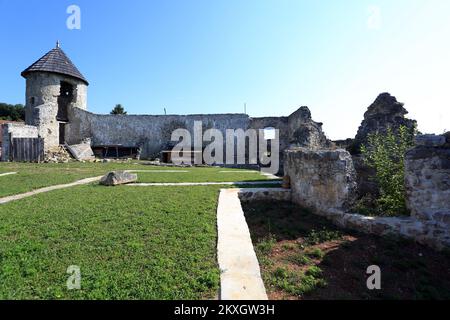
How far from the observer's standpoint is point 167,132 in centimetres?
2786

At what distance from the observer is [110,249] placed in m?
3.96

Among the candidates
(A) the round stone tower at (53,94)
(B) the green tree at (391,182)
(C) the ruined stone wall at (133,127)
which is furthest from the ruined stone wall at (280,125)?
(A) the round stone tower at (53,94)

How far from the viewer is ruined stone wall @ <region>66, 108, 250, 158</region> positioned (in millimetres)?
27250

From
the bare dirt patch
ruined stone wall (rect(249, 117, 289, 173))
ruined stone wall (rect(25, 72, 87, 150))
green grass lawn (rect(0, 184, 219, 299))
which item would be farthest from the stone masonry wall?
ruined stone wall (rect(25, 72, 87, 150))

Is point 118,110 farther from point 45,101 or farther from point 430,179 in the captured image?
point 430,179

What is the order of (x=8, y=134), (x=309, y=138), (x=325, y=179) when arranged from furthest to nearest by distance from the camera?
(x=8, y=134) < (x=309, y=138) < (x=325, y=179)

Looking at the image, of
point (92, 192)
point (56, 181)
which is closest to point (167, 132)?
point (56, 181)

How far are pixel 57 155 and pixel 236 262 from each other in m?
23.2

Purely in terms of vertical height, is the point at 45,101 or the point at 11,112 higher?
the point at 11,112

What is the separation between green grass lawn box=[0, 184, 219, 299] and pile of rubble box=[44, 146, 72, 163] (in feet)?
52.7

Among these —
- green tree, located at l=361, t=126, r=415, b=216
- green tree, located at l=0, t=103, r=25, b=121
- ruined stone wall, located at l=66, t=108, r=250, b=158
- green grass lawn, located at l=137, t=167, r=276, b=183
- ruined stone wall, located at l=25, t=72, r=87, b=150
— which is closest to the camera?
green tree, located at l=361, t=126, r=415, b=216

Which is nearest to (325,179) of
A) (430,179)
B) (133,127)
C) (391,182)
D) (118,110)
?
(391,182)

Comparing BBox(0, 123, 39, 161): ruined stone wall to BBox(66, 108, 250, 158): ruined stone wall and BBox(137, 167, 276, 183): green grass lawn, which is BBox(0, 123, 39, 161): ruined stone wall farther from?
BBox(137, 167, 276, 183): green grass lawn

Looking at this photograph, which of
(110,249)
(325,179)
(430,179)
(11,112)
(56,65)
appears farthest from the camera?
(11,112)
